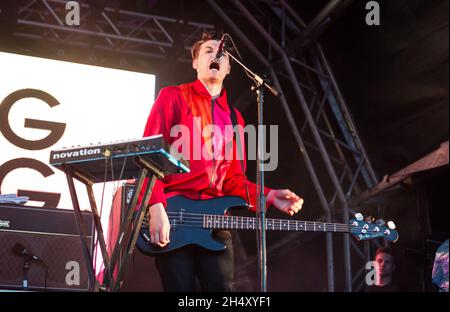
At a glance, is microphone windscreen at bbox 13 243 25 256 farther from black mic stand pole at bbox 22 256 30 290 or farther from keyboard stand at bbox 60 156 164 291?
keyboard stand at bbox 60 156 164 291

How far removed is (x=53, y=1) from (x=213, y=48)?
167 inches

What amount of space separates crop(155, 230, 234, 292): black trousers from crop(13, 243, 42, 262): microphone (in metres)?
1.15

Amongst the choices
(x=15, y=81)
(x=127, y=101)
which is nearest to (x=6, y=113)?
(x=15, y=81)

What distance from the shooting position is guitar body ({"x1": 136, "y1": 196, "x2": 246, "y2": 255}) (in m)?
3.36

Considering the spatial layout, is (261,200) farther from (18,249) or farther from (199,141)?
(18,249)

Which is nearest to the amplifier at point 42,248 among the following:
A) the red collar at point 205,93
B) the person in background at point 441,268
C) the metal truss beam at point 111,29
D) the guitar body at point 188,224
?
the guitar body at point 188,224

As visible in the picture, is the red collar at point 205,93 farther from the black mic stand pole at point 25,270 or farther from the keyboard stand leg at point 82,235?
the black mic stand pole at point 25,270

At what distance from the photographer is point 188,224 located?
351 cm

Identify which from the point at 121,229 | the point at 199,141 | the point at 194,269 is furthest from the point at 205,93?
the point at 121,229

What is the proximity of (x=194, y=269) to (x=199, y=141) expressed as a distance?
85cm

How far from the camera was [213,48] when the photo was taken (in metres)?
4.05

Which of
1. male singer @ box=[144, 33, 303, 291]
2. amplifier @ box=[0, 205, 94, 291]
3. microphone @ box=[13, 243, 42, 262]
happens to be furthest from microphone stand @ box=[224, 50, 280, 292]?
microphone @ box=[13, 243, 42, 262]

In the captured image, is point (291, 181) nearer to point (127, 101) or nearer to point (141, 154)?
point (127, 101)
